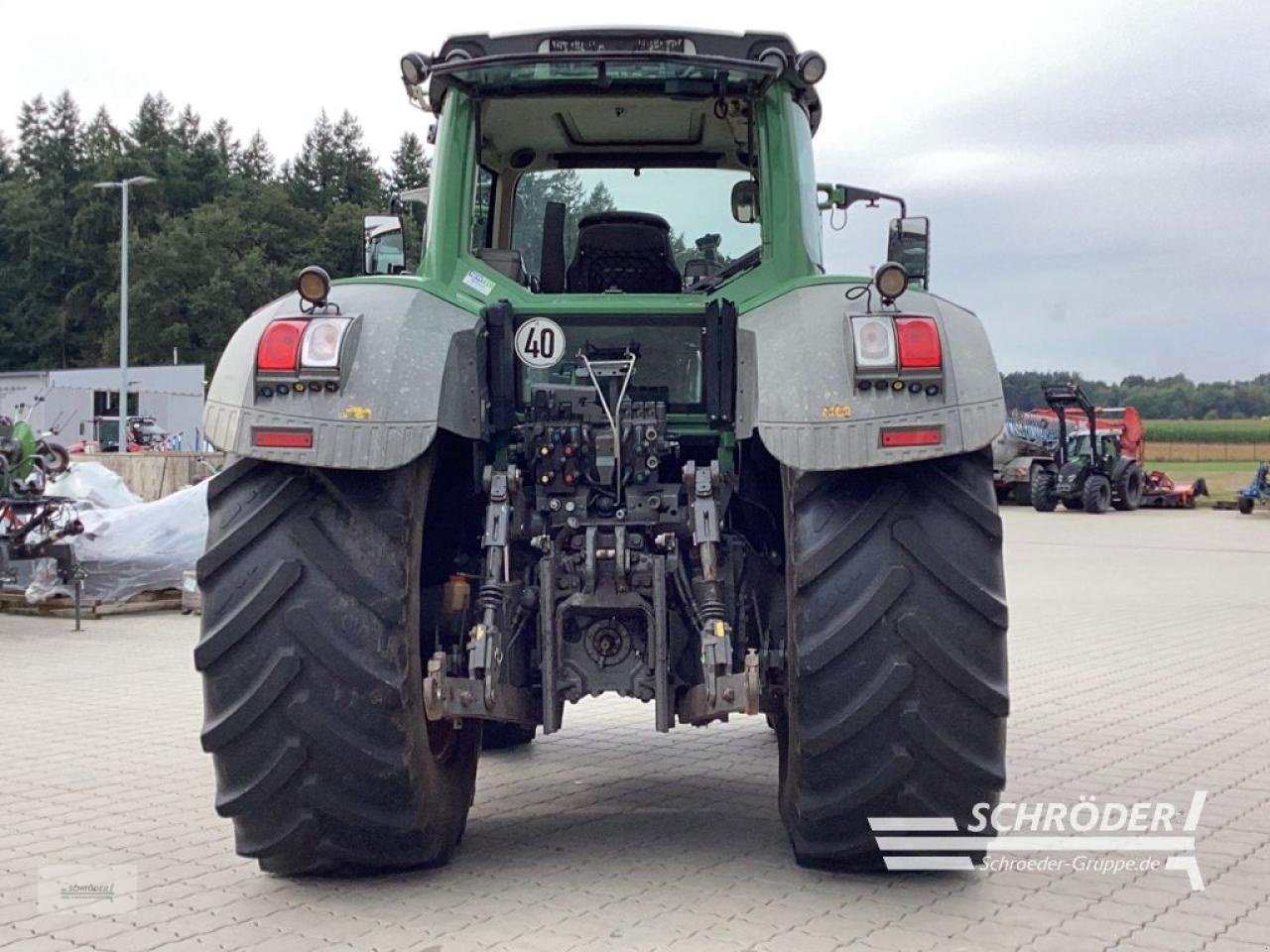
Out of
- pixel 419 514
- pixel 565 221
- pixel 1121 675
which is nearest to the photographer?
pixel 419 514

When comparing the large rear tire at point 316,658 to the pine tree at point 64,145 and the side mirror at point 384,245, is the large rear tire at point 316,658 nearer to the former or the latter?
the side mirror at point 384,245

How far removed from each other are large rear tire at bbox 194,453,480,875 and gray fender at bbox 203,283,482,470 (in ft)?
0.61

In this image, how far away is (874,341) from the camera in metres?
4.46

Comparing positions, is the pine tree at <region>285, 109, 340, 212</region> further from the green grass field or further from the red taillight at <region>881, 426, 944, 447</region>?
the red taillight at <region>881, 426, 944, 447</region>

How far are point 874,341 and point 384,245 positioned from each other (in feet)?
8.74

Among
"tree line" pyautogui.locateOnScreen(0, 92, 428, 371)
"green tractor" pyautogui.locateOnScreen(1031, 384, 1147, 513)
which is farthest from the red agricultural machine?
"tree line" pyautogui.locateOnScreen(0, 92, 428, 371)

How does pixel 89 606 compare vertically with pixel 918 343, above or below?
below

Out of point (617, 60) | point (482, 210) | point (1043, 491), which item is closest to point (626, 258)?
point (482, 210)

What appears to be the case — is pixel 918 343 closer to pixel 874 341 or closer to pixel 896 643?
pixel 874 341

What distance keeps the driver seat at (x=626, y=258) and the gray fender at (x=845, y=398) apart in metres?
1.15

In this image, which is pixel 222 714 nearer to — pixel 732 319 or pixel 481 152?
pixel 732 319

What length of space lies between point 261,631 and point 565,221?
2.32 meters

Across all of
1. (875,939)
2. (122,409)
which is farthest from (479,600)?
(122,409)

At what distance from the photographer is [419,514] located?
4.64m
